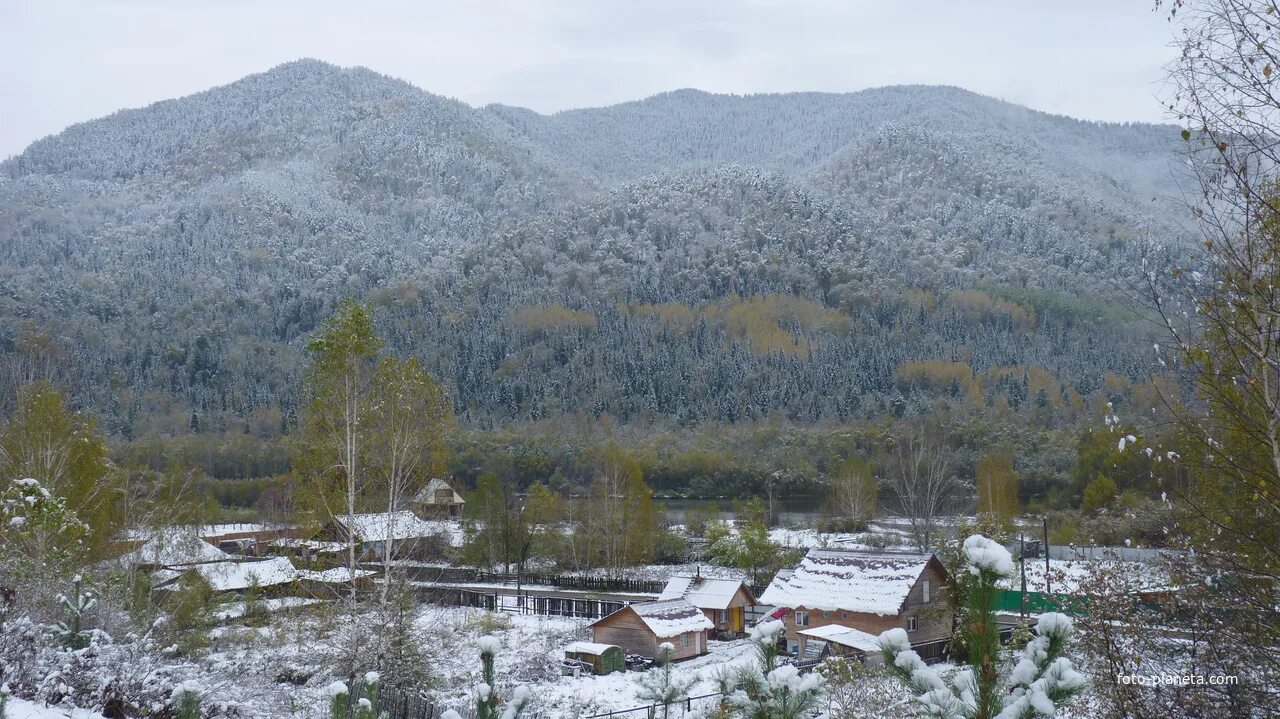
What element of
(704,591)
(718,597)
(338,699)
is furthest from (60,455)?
(718,597)

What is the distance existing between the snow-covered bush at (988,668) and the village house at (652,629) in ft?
79.6

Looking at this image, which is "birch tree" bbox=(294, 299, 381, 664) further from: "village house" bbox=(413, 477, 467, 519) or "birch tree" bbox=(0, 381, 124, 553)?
"village house" bbox=(413, 477, 467, 519)

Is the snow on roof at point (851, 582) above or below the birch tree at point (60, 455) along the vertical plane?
below

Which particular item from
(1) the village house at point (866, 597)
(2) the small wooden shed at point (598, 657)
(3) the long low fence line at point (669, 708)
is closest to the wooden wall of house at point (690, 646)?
(2) the small wooden shed at point (598, 657)

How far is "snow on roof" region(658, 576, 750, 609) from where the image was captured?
1298 inches

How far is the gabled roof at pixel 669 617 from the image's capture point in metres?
28.0

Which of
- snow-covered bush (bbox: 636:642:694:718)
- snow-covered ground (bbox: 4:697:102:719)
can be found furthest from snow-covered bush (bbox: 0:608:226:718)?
snow-covered bush (bbox: 636:642:694:718)

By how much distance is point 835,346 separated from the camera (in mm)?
124438

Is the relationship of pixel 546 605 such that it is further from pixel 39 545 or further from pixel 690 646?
pixel 39 545

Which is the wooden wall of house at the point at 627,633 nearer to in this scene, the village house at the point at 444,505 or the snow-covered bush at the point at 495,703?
the village house at the point at 444,505

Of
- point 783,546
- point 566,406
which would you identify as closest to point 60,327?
point 566,406

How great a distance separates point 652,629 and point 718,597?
5891 millimetres

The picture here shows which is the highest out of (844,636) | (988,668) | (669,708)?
(988,668)

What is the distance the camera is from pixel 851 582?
30.0 metres
